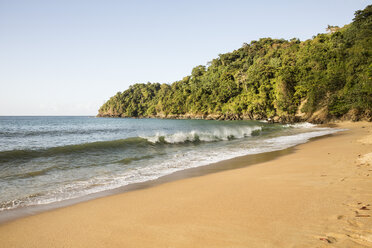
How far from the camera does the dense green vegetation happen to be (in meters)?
32.7

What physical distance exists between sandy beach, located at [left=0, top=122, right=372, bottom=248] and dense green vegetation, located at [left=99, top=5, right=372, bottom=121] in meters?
28.8

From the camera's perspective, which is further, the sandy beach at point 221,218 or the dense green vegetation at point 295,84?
the dense green vegetation at point 295,84

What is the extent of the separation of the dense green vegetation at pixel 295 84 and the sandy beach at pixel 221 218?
2884 centimetres

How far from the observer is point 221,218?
3.81 metres

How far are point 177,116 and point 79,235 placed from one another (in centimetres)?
11333

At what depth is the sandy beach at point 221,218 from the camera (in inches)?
121

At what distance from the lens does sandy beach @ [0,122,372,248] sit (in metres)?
3.06

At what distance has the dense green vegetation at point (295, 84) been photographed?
1286 inches

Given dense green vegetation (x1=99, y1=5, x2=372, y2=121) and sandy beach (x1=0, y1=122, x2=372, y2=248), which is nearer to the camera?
sandy beach (x1=0, y1=122, x2=372, y2=248)

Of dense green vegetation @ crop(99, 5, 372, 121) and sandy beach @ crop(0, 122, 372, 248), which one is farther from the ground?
dense green vegetation @ crop(99, 5, 372, 121)

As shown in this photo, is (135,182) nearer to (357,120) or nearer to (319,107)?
(357,120)

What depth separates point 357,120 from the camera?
3062 cm

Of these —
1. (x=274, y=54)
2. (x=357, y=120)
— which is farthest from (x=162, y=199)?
(x=274, y=54)

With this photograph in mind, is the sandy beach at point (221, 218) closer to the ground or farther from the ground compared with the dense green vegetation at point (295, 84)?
closer to the ground
